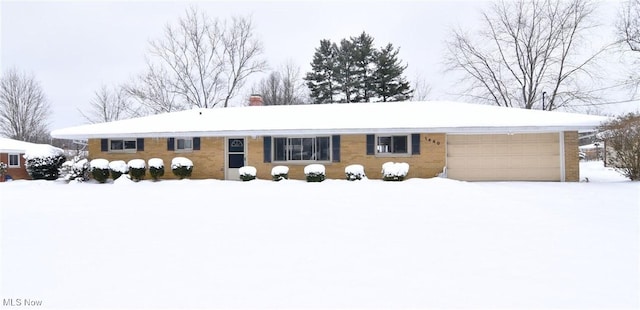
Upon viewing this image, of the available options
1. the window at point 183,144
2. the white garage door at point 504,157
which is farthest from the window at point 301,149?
the white garage door at point 504,157

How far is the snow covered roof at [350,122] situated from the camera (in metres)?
14.1

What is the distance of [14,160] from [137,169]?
16.5m

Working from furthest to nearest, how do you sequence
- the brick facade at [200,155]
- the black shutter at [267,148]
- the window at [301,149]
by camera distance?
the brick facade at [200,155] → the black shutter at [267,148] → the window at [301,149]

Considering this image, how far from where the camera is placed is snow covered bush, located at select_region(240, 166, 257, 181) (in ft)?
50.1

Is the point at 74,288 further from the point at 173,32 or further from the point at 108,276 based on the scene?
the point at 173,32

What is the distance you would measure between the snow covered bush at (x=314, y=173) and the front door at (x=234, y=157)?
11.1ft

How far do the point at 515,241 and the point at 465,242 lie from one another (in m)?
0.81

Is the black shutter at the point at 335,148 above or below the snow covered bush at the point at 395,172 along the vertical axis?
above

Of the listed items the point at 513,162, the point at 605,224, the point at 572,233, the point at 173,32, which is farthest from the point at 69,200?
the point at 173,32

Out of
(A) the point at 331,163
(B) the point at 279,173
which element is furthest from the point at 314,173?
(B) the point at 279,173

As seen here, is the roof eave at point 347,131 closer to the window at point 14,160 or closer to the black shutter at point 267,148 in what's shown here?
the black shutter at point 267,148

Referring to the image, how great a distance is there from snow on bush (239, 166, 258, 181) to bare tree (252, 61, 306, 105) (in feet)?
80.8

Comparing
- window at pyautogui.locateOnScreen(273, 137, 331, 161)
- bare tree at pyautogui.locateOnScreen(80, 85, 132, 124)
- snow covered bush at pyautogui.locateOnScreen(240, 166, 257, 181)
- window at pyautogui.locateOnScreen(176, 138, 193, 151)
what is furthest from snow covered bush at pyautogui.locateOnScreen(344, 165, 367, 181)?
bare tree at pyautogui.locateOnScreen(80, 85, 132, 124)

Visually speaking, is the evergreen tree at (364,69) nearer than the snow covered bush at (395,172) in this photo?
No
